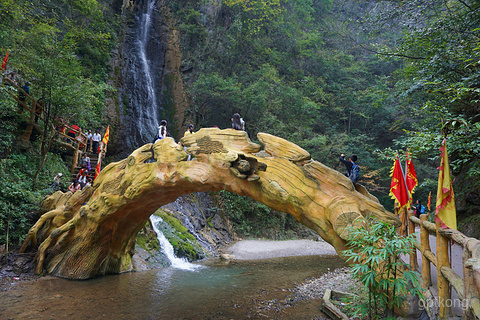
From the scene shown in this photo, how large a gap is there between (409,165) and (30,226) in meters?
10.4

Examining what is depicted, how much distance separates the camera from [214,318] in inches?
242

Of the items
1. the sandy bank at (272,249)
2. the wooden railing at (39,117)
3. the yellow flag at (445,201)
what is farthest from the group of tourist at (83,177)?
the yellow flag at (445,201)

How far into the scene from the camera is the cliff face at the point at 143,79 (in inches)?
800

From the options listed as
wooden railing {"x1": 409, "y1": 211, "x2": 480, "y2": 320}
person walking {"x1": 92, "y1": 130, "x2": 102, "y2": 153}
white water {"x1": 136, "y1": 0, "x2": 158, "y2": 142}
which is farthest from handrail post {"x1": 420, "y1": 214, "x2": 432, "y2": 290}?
white water {"x1": 136, "y1": 0, "x2": 158, "y2": 142}

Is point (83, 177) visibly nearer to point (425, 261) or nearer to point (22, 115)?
point (22, 115)

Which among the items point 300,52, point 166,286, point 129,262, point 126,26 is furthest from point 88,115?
point 300,52

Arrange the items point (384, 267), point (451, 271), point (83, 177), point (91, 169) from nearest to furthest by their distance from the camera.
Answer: point (451, 271) < point (384, 267) < point (83, 177) < point (91, 169)

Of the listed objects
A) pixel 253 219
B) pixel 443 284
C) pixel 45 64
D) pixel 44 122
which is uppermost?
pixel 45 64

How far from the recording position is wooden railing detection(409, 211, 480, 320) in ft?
8.71

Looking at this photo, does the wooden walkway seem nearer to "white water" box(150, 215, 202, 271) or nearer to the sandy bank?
"white water" box(150, 215, 202, 271)

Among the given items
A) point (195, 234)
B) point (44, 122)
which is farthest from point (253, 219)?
point (44, 122)

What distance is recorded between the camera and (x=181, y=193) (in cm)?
726

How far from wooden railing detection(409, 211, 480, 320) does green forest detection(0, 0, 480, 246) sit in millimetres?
2557

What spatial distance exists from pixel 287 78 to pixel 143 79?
1215 centimetres
